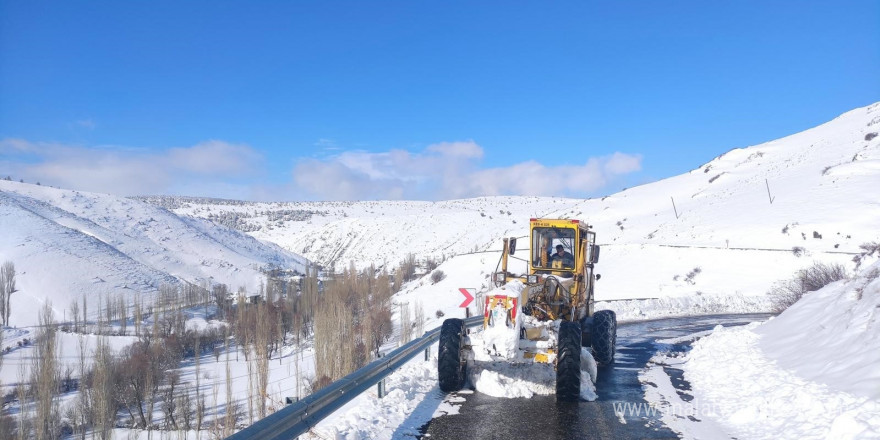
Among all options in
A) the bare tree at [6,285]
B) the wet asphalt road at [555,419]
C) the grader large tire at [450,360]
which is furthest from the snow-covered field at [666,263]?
the bare tree at [6,285]

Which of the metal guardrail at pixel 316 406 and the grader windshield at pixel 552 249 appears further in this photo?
the grader windshield at pixel 552 249

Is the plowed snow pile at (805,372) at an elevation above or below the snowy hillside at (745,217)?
below

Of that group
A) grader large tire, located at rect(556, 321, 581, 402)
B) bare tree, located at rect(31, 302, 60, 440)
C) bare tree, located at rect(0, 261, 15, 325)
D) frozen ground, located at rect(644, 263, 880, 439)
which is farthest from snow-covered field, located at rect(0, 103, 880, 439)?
bare tree, located at rect(31, 302, 60, 440)

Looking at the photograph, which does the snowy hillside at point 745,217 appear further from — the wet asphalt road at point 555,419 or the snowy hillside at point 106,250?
the snowy hillside at point 106,250

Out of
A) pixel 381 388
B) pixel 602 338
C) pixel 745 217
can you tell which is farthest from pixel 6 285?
pixel 745 217

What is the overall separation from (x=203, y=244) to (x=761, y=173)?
87499 mm

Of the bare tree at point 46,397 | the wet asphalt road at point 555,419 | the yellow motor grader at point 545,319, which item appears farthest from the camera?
the bare tree at point 46,397

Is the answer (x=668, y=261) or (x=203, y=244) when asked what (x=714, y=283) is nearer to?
(x=668, y=261)

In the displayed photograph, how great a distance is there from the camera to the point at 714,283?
3222 cm

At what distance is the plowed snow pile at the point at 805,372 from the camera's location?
641cm

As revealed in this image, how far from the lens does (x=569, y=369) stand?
27.6ft

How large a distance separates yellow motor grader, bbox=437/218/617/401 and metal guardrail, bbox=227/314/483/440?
3.68 feet

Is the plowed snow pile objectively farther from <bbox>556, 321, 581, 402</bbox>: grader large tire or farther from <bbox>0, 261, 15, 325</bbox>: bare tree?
<bbox>0, 261, 15, 325</bbox>: bare tree

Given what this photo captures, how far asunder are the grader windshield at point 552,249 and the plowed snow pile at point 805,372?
10.5 ft
